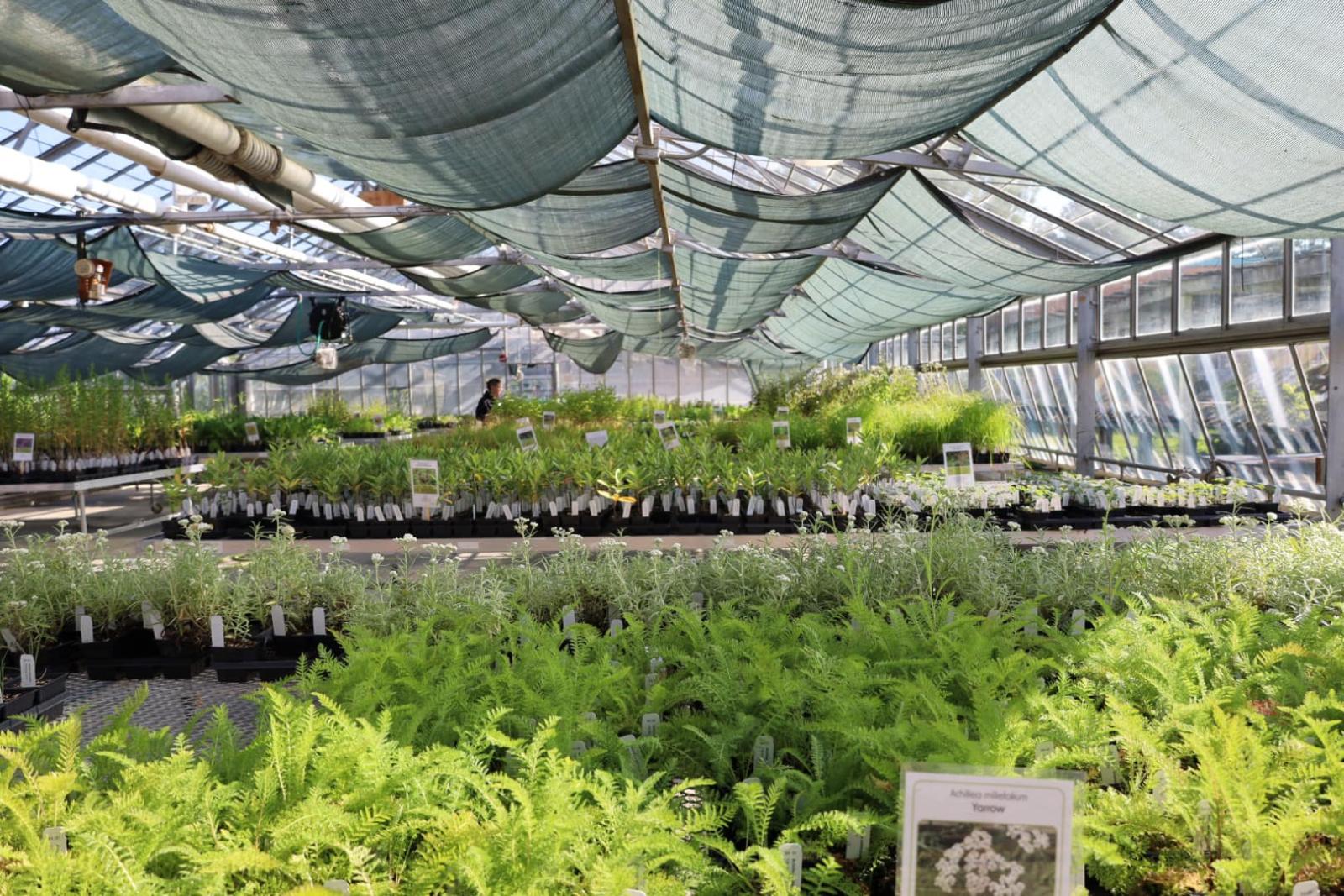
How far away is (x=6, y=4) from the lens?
2918mm

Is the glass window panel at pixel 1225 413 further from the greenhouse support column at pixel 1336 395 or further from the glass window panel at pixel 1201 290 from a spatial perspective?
the greenhouse support column at pixel 1336 395

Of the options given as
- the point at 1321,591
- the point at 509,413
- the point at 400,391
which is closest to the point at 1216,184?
the point at 1321,591

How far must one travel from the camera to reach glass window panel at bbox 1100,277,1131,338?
377 inches

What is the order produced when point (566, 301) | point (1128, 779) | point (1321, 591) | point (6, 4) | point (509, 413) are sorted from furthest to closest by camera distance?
point (566, 301), point (509, 413), point (1321, 591), point (6, 4), point (1128, 779)

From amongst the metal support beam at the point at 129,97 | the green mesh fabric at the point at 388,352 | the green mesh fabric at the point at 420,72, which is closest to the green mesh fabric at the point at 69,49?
the metal support beam at the point at 129,97

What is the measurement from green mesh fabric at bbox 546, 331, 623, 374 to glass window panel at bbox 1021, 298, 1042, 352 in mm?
7497

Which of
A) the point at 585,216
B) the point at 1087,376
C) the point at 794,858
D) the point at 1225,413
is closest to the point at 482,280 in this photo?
the point at 585,216

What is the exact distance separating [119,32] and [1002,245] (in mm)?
4767

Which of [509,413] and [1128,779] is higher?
[509,413]

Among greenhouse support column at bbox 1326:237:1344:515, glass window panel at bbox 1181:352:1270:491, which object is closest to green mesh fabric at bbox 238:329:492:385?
glass window panel at bbox 1181:352:1270:491

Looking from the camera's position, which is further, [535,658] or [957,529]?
[957,529]

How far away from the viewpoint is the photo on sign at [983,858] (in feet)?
3.76

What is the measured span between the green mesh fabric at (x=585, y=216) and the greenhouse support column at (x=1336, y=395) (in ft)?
14.3

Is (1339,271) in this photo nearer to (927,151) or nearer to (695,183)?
(927,151)
